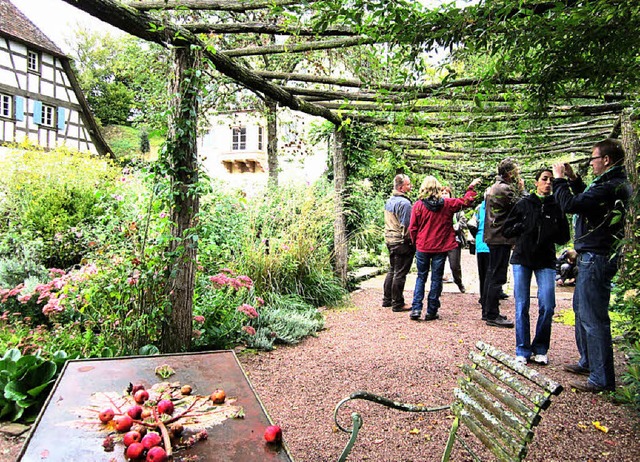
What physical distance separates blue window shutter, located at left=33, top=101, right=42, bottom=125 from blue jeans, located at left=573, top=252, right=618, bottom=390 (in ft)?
64.6

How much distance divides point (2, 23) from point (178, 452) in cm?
2009

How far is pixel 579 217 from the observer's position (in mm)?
3588

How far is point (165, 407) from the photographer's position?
1543 mm

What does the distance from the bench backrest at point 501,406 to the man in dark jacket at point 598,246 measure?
186 cm

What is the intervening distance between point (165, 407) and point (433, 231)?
488 centimetres

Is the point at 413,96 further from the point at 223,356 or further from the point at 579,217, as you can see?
the point at 223,356

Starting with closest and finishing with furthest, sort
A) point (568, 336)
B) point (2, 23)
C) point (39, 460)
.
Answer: point (39, 460) → point (568, 336) → point (2, 23)

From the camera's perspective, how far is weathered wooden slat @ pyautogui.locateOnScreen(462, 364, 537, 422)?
1565 millimetres

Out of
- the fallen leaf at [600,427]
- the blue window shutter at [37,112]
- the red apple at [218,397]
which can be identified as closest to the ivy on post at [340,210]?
the fallen leaf at [600,427]

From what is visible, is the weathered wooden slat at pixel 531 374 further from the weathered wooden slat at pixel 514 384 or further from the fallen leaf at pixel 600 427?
the fallen leaf at pixel 600 427

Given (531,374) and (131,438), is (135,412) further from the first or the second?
(531,374)

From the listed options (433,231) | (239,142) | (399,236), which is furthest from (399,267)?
(239,142)

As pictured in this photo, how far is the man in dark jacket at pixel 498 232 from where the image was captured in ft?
15.9

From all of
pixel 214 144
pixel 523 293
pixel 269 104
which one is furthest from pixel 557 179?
pixel 214 144
